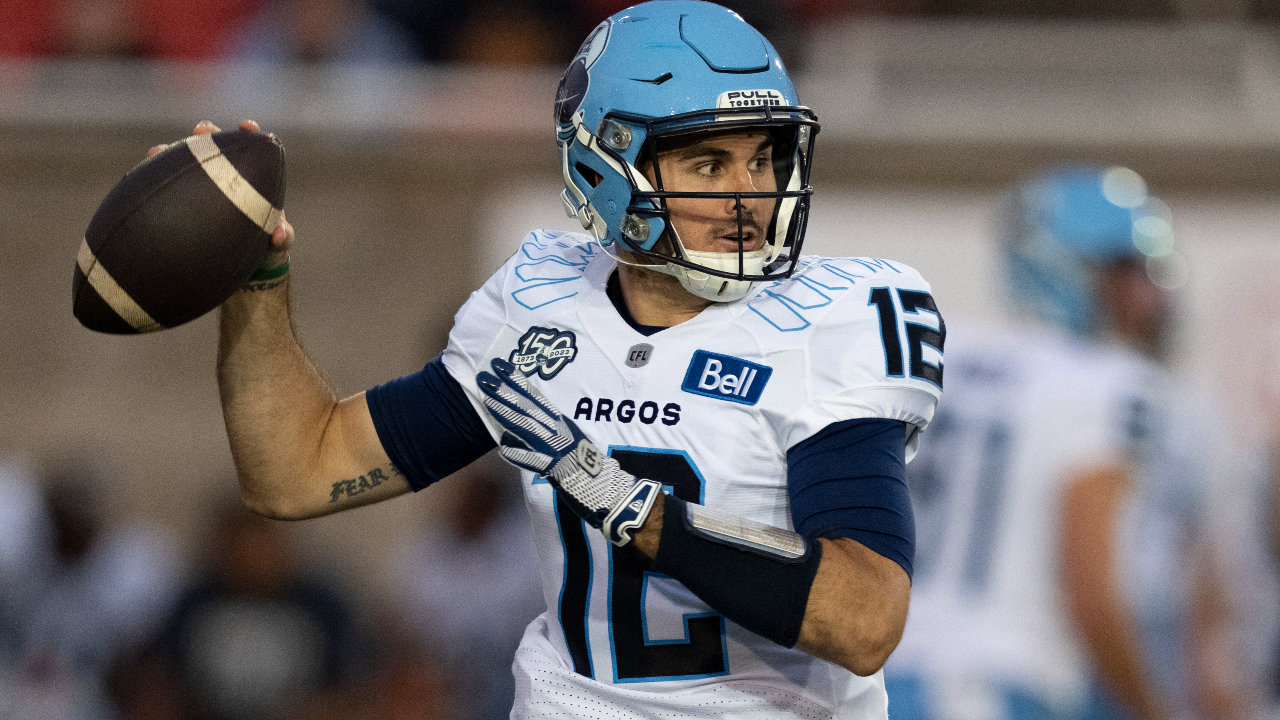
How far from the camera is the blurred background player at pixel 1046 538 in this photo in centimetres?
414

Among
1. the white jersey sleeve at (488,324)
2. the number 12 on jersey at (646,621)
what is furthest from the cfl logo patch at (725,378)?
the white jersey sleeve at (488,324)

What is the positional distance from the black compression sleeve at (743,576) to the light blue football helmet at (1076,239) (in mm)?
3168

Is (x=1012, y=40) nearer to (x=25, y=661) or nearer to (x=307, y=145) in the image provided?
(x=307, y=145)

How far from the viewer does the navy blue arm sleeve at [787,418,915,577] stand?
195 centimetres

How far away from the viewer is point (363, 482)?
2.46m

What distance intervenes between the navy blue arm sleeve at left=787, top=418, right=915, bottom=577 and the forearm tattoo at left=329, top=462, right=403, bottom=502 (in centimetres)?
76

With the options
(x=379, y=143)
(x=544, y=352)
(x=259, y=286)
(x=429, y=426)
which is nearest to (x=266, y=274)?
(x=259, y=286)

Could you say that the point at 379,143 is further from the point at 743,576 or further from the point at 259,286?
the point at 743,576

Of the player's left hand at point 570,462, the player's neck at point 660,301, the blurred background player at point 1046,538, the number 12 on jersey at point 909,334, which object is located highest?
the number 12 on jersey at point 909,334

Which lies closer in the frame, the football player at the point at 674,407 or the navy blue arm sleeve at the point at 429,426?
the football player at the point at 674,407

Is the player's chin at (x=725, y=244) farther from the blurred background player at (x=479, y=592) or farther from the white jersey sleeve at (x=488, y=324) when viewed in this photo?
the blurred background player at (x=479, y=592)

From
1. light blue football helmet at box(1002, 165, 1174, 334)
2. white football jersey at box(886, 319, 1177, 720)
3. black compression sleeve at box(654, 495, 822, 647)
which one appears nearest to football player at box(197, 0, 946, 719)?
black compression sleeve at box(654, 495, 822, 647)

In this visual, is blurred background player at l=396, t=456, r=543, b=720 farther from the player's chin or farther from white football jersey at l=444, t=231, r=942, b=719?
the player's chin

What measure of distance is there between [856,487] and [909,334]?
1.04 feet
